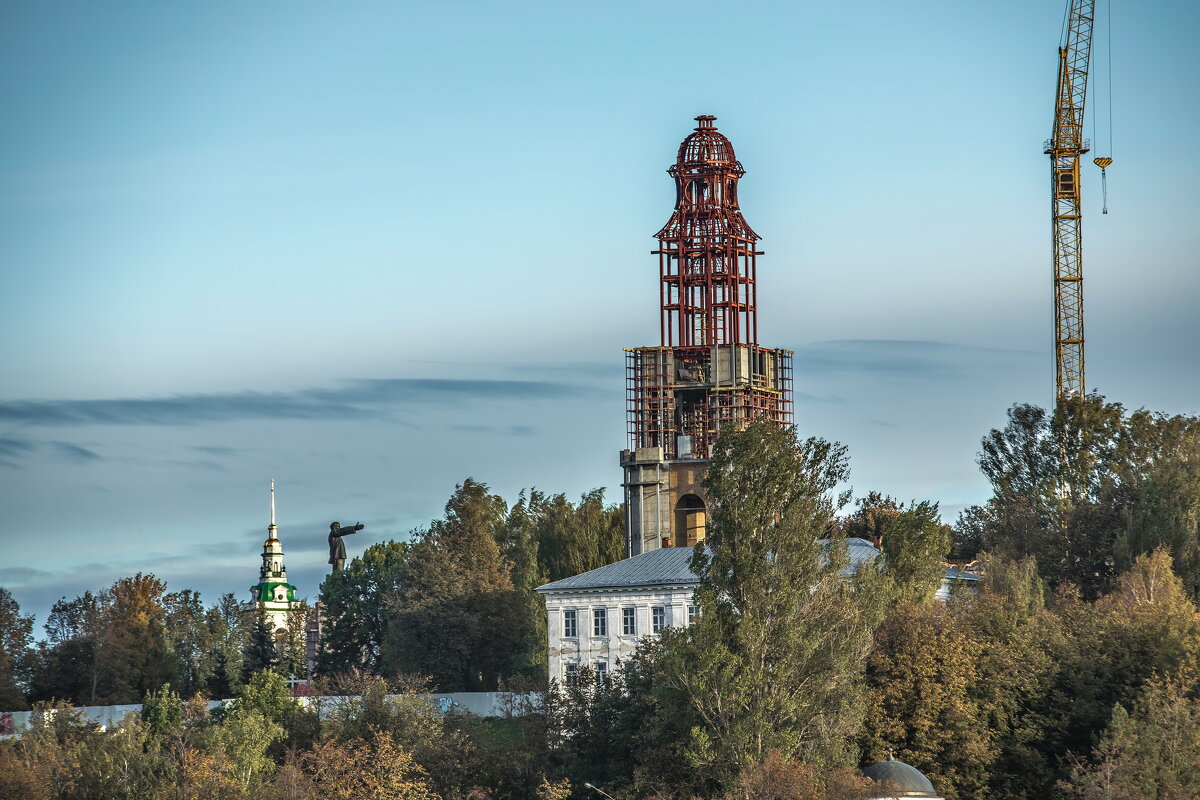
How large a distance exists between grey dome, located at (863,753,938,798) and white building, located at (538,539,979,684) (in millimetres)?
17842

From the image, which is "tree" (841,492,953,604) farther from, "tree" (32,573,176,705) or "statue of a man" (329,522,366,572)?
"tree" (32,573,176,705)

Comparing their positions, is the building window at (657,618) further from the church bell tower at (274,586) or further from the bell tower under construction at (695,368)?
the church bell tower at (274,586)

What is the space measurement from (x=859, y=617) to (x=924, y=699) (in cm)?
354

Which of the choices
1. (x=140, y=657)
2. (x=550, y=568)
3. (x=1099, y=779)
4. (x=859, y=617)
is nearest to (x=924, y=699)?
(x=859, y=617)

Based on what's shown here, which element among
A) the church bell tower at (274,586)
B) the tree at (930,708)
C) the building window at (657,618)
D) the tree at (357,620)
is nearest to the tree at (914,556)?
the tree at (930,708)

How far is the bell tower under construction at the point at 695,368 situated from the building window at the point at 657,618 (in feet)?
55.4

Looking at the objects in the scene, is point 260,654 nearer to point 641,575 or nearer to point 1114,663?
point 641,575

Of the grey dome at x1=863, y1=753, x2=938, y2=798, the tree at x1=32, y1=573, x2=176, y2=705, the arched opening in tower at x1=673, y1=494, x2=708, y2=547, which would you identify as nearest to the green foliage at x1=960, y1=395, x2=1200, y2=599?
the arched opening in tower at x1=673, y1=494, x2=708, y2=547

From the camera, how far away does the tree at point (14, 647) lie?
98.1 meters

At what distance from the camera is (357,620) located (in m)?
103

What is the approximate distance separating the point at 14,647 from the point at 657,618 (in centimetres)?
4484

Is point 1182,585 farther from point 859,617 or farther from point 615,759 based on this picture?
point 615,759

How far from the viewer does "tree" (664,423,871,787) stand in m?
57.8

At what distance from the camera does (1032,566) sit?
240ft
